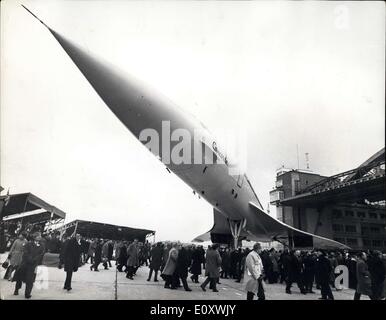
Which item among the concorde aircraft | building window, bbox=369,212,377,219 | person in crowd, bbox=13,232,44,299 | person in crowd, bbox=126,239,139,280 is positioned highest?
the concorde aircraft

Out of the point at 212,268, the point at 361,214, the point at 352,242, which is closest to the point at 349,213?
the point at 361,214

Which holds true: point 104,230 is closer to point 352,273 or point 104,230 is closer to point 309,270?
point 352,273

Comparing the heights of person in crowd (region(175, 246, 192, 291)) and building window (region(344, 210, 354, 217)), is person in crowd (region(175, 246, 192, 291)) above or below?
below

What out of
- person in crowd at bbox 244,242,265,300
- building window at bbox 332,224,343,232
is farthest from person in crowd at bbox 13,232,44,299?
building window at bbox 332,224,343,232

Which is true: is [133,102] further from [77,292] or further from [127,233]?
[127,233]

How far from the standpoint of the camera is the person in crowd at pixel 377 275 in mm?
7641

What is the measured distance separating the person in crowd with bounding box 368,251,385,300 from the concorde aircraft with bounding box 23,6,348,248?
4.72 m

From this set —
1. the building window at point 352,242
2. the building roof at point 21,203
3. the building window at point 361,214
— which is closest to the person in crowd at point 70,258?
the building roof at point 21,203

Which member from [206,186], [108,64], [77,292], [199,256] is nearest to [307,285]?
[199,256]

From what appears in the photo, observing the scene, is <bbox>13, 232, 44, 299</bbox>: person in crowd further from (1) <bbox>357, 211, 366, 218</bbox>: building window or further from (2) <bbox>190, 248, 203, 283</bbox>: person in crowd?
(1) <bbox>357, 211, 366, 218</bbox>: building window

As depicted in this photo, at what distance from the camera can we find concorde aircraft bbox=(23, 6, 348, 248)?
639 cm

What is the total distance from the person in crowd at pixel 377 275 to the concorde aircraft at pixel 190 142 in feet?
15.5

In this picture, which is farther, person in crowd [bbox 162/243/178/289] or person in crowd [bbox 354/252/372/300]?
person in crowd [bbox 162/243/178/289]

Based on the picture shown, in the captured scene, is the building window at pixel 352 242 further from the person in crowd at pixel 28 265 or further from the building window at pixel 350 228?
the person in crowd at pixel 28 265
